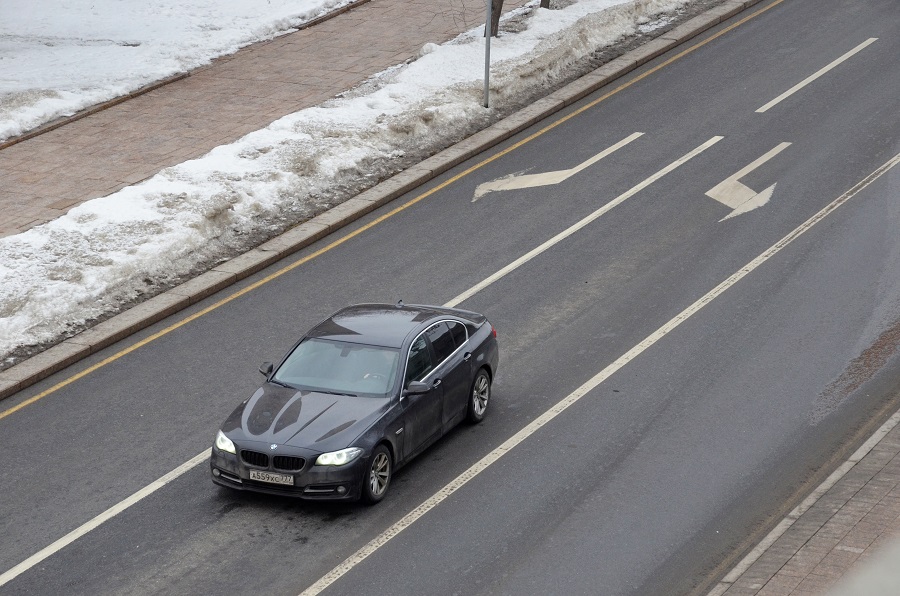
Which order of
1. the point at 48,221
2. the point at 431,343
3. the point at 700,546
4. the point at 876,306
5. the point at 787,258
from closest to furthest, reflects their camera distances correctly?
the point at 700,546 < the point at 431,343 < the point at 876,306 < the point at 787,258 < the point at 48,221

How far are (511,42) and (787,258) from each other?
10343 millimetres

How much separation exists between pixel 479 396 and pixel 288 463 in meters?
2.76

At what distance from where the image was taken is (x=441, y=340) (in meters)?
12.7

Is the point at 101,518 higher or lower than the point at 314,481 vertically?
lower

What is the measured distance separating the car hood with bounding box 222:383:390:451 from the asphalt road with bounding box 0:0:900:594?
2.44ft

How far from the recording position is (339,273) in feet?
55.0

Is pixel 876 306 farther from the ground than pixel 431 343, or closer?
closer

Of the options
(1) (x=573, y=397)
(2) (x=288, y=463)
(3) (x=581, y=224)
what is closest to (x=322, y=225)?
(3) (x=581, y=224)

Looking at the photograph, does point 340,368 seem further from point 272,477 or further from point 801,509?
point 801,509

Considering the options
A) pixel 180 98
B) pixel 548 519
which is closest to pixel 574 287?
pixel 548 519

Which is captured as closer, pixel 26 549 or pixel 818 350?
pixel 26 549

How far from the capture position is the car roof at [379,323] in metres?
12.4

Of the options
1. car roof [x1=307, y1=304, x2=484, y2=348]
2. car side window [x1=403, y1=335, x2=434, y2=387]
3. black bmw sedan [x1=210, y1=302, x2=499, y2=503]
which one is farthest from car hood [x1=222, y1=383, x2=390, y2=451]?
car roof [x1=307, y1=304, x2=484, y2=348]

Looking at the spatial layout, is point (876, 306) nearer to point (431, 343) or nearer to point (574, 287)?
point (574, 287)
